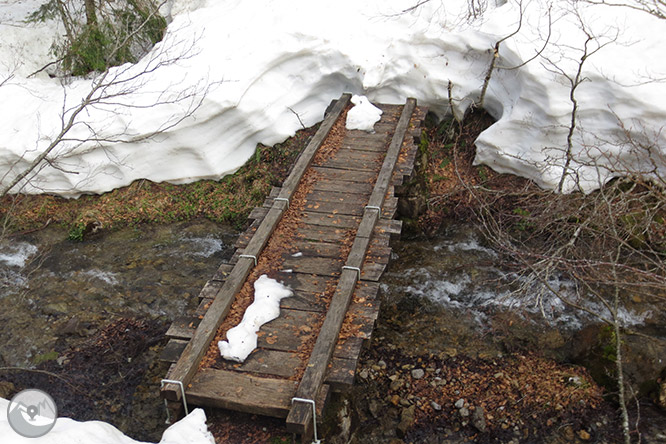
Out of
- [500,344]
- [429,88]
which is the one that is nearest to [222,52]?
[429,88]

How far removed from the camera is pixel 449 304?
26.3 feet

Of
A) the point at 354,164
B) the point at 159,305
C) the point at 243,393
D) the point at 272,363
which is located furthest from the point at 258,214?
the point at 243,393

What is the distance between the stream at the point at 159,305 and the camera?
23.1ft

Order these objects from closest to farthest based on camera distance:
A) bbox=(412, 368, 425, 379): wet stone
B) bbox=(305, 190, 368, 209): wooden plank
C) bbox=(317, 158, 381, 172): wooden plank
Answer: bbox=(412, 368, 425, 379): wet stone → bbox=(305, 190, 368, 209): wooden plank → bbox=(317, 158, 381, 172): wooden plank

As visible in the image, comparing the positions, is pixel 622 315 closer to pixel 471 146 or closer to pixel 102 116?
pixel 471 146

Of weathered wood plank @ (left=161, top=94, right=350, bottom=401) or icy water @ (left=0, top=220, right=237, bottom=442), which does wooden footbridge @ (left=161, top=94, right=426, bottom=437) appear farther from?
icy water @ (left=0, top=220, right=237, bottom=442)

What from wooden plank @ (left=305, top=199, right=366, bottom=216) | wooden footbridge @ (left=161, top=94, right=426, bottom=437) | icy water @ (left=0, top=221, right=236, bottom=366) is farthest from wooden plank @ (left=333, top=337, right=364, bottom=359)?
icy water @ (left=0, top=221, right=236, bottom=366)

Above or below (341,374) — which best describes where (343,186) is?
above

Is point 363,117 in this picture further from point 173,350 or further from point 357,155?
point 173,350

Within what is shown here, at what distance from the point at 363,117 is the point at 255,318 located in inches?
177

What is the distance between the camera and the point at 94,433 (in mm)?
4059

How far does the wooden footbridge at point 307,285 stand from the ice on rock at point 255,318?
0.24ft

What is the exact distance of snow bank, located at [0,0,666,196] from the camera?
8.86 meters

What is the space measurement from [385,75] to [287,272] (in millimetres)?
4905
